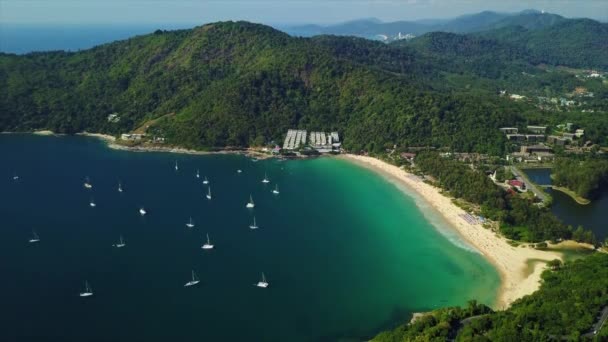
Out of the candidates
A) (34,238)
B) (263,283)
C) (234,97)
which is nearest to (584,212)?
(263,283)

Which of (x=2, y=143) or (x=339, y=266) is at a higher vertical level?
(x=2, y=143)

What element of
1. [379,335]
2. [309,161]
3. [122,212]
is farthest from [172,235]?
[309,161]

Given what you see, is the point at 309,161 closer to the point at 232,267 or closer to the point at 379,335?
the point at 232,267

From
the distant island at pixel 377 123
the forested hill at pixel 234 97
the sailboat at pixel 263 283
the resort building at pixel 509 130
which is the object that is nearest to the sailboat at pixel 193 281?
the sailboat at pixel 263 283

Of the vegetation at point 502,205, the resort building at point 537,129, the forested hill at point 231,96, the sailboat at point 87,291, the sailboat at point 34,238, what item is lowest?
the sailboat at point 87,291

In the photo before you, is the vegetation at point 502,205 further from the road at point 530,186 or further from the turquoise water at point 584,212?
the road at point 530,186

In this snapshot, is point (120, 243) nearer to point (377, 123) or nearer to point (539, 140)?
point (377, 123)

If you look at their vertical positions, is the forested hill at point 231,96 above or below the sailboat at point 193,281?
above
